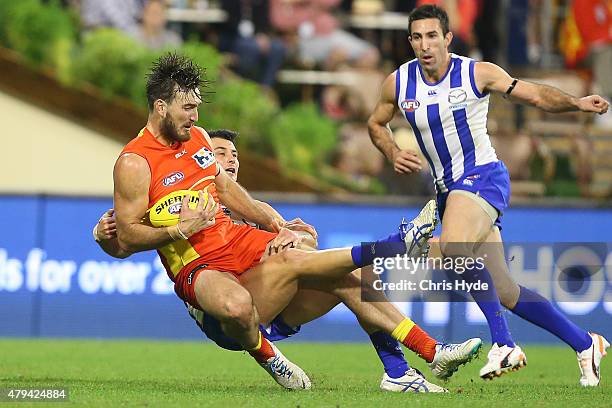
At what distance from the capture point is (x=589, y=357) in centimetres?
884

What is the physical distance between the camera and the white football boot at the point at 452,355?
7977 mm

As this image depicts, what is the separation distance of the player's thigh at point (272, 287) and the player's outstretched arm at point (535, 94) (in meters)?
1.99

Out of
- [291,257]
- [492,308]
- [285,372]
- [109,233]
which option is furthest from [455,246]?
[109,233]

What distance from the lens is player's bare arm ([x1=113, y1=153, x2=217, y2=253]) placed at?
805 cm

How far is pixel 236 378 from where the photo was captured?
9.64 meters

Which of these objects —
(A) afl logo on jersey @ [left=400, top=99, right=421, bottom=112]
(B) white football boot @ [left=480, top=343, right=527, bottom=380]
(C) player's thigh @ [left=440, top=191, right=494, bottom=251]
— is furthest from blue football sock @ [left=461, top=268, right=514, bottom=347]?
(A) afl logo on jersey @ [left=400, top=99, right=421, bottom=112]

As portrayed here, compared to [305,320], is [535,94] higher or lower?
higher

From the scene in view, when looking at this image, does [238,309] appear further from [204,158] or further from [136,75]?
[136,75]

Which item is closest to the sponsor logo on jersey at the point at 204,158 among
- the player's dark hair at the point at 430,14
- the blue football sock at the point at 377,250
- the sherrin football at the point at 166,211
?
the sherrin football at the point at 166,211

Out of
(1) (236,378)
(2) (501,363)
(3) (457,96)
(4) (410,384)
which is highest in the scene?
(3) (457,96)

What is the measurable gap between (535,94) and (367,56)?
1012 cm

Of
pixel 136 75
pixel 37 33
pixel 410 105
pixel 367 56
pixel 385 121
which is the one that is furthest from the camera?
pixel 367 56

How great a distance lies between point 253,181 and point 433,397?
858 cm

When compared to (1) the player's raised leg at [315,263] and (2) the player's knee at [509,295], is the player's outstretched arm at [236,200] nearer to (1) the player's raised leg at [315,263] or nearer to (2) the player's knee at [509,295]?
(1) the player's raised leg at [315,263]
